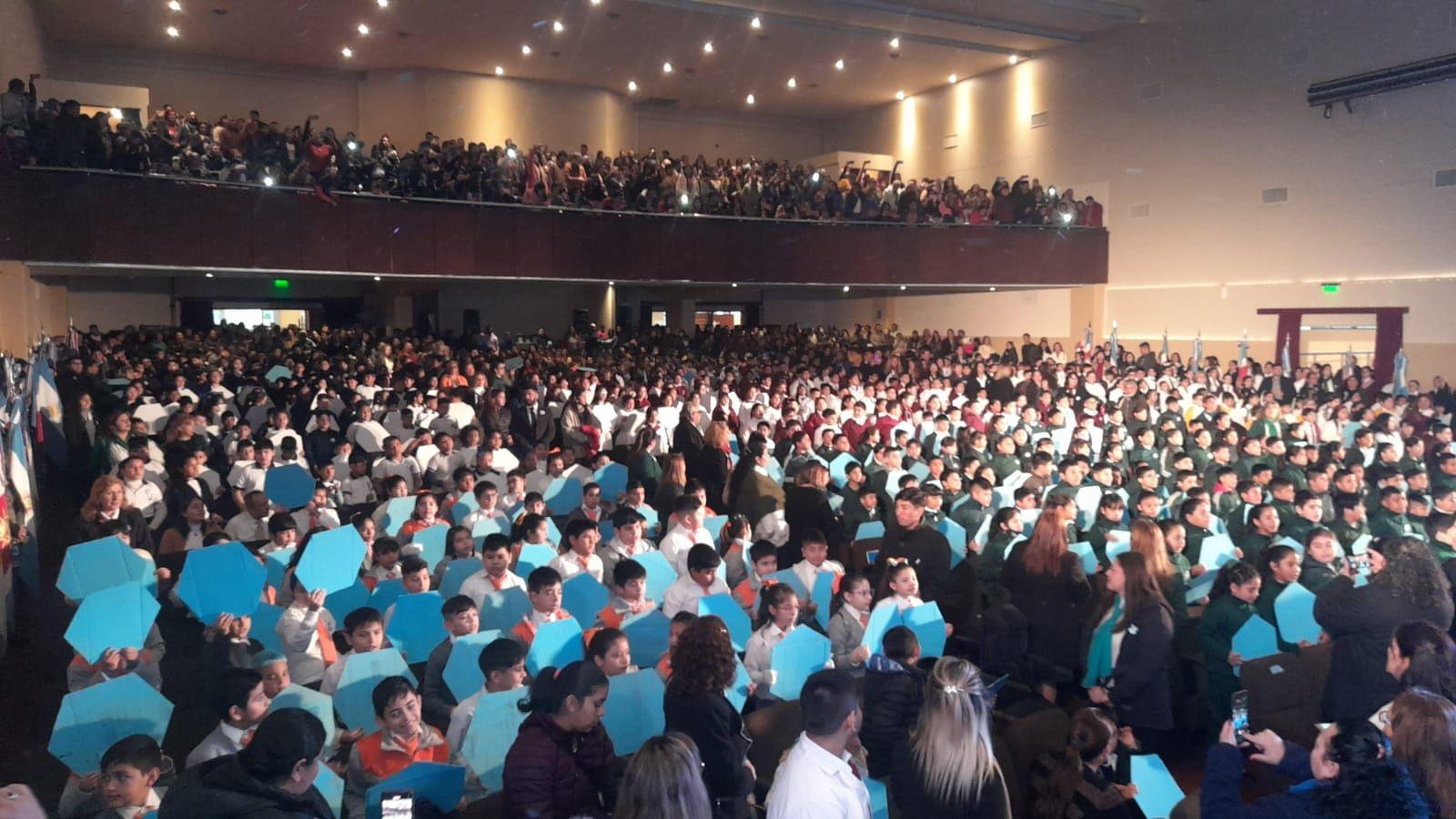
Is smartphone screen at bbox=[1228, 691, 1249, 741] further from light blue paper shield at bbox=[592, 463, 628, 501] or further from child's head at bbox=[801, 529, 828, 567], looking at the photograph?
light blue paper shield at bbox=[592, 463, 628, 501]

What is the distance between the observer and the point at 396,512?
6.64 metres

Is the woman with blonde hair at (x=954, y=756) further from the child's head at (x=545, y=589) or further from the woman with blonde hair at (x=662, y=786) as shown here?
the child's head at (x=545, y=589)

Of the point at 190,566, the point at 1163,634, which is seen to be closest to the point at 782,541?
the point at 1163,634

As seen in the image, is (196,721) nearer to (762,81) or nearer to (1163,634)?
(1163,634)

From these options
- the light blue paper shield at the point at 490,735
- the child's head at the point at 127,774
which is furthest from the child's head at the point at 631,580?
the child's head at the point at 127,774

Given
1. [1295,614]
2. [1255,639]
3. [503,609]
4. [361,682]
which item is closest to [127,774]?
[361,682]

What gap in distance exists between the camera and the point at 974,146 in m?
25.3

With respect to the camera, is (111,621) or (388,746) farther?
(111,621)

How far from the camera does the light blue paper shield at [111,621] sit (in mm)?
4152

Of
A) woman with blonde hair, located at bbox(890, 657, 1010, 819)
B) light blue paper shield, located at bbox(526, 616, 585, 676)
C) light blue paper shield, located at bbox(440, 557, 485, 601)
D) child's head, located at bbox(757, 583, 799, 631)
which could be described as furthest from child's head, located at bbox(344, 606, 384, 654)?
woman with blonde hair, located at bbox(890, 657, 1010, 819)

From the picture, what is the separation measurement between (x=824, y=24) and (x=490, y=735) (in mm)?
19696

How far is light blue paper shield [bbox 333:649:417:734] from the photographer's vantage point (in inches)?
155

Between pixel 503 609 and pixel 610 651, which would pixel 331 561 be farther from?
pixel 610 651

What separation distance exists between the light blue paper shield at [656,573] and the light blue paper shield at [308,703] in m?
2.04
